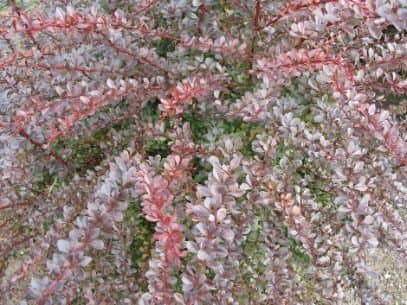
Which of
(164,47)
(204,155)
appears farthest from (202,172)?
(164,47)

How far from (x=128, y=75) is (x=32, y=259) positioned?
1.80 ft

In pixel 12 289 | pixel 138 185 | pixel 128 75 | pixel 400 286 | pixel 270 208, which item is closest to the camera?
pixel 138 185

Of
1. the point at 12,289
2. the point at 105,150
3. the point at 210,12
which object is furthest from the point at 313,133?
the point at 12,289

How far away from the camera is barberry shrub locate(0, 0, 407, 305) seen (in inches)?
43.7

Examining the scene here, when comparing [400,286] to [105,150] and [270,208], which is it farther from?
[105,150]

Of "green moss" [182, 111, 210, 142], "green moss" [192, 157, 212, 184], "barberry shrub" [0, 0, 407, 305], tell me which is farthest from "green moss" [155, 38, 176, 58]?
"green moss" [192, 157, 212, 184]

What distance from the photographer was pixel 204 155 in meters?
1.31

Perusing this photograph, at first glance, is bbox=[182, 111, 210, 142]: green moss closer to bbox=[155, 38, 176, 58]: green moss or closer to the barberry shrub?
the barberry shrub

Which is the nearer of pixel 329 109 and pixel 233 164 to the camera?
pixel 233 164

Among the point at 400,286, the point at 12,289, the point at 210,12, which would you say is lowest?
the point at 400,286

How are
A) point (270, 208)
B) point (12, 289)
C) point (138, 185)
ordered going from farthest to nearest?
point (12, 289)
point (270, 208)
point (138, 185)

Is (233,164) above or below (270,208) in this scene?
above

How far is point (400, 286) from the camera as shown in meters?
2.32

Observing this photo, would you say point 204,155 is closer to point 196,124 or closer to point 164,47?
point 196,124
